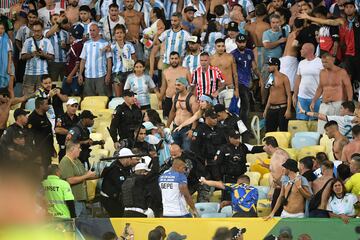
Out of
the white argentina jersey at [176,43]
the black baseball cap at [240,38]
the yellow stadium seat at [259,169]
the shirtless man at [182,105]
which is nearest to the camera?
the yellow stadium seat at [259,169]

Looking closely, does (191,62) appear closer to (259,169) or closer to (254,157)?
(254,157)

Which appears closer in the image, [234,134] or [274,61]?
[234,134]

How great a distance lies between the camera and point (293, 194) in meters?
23.6

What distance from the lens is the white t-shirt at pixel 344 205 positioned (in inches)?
917

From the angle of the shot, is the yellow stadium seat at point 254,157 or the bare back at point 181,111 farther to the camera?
the bare back at point 181,111

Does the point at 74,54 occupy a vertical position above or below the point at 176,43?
below

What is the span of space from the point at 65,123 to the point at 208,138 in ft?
8.00

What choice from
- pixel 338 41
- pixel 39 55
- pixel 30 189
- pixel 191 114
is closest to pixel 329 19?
pixel 338 41

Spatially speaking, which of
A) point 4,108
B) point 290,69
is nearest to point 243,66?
point 290,69

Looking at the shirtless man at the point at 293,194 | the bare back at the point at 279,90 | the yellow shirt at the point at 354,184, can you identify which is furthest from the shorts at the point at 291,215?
the bare back at the point at 279,90

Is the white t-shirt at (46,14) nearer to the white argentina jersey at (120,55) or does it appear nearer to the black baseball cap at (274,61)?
the white argentina jersey at (120,55)

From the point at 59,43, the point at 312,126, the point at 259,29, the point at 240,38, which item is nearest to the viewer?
the point at 312,126

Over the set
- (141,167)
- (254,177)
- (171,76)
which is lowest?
(254,177)

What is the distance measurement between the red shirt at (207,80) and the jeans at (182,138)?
134 centimetres
